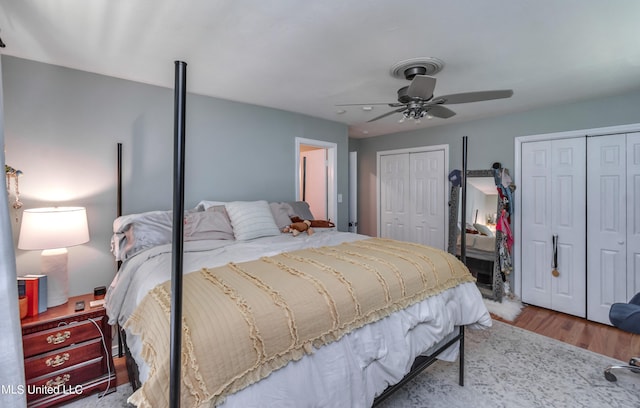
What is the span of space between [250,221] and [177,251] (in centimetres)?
175

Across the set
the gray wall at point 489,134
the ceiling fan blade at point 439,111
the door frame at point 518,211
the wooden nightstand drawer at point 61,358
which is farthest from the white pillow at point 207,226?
the door frame at point 518,211

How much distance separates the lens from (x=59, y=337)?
72.6 inches

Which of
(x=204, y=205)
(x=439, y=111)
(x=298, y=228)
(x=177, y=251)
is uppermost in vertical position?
(x=439, y=111)

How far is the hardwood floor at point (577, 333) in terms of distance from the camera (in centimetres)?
246

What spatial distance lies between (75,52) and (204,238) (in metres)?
1.62

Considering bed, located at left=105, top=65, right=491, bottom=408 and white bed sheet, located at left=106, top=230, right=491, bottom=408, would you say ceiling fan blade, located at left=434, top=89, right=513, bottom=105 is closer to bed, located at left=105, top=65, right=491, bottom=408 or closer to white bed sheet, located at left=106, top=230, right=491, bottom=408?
bed, located at left=105, top=65, right=491, bottom=408

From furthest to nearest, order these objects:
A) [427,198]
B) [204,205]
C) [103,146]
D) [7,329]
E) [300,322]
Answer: [427,198], [204,205], [103,146], [300,322], [7,329]

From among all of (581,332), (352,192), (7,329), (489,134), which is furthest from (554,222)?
(7,329)

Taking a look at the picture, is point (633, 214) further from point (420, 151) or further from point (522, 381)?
point (420, 151)

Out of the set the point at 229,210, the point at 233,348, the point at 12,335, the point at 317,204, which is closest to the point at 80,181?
the point at 229,210

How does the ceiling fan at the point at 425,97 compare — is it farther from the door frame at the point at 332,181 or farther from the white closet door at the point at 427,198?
the white closet door at the point at 427,198

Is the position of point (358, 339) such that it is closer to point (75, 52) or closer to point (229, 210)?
point (229, 210)

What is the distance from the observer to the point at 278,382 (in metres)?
1.15

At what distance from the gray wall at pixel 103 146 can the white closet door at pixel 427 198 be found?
260 cm
